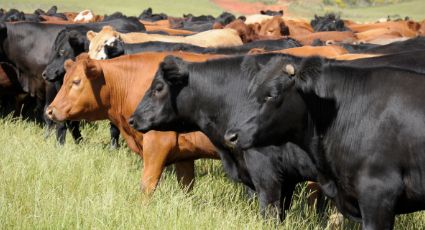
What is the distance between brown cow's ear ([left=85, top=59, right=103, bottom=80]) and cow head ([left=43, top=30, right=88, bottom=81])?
247cm

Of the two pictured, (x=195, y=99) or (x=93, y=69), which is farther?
(x=93, y=69)

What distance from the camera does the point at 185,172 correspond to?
6883 millimetres

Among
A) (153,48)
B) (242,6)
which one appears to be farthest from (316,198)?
(242,6)

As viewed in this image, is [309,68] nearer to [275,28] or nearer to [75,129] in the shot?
[75,129]

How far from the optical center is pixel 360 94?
4.73 m

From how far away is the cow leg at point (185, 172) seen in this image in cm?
684

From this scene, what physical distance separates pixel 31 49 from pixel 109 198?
5237 mm

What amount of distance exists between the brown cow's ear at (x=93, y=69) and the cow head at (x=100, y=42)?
204 cm

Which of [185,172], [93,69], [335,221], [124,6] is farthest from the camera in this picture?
[124,6]

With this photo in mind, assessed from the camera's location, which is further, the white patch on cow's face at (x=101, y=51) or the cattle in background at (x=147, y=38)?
the cattle in background at (x=147, y=38)

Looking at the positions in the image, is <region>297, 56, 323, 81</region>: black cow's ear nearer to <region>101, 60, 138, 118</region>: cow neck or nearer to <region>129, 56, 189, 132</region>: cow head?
<region>129, 56, 189, 132</region>: cow head

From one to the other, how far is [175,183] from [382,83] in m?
2.84

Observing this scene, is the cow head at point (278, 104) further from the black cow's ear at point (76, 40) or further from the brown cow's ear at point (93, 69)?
the black cow's ear at point (76, 40)

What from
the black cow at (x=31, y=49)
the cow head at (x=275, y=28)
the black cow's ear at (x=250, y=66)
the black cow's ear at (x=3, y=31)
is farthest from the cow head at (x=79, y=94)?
the cow head at (x=275, y=28)
